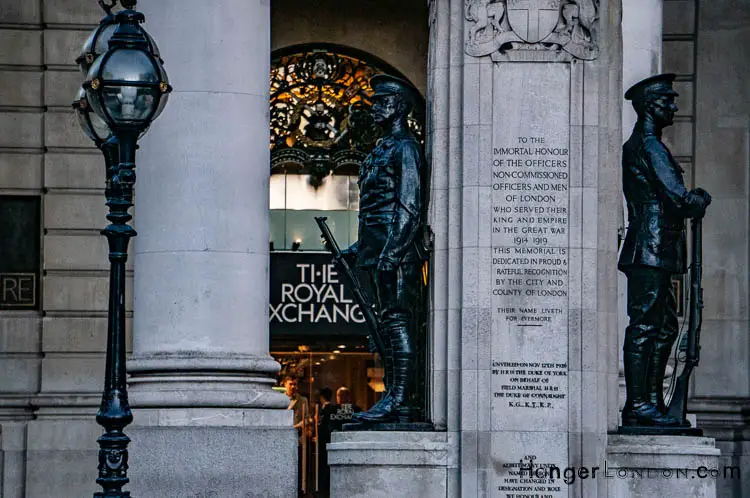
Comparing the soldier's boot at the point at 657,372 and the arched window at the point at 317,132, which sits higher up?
the arched window at the point at 317,132

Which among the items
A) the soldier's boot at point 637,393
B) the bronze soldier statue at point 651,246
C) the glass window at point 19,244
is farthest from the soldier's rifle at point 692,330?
the glass window at point 19,244

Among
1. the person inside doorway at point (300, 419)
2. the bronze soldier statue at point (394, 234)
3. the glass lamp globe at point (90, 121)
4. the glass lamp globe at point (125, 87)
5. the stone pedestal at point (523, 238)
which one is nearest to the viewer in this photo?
the glass lamp globe at point (125, 87)

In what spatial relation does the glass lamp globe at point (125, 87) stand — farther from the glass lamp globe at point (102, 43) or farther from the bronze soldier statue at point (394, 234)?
the bronze soldier statue at point (394, 234)

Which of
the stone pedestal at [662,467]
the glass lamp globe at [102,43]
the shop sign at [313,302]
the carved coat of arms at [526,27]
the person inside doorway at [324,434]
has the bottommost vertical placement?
the person inside doorway at [324,434]

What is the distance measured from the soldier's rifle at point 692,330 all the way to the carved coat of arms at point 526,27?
234cm

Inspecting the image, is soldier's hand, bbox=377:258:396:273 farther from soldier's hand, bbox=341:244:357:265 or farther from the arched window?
the arched window

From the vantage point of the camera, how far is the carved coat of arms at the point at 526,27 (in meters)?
22.1

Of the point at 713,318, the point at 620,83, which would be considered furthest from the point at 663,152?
the point at 713,318

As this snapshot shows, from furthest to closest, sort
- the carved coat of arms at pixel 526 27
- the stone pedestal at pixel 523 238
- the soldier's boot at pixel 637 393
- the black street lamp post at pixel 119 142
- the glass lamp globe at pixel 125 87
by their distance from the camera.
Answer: the soldier's boot at pixel 637 393 < the carved coat of arms at pixel 526 27 < the stone pedestal at pixel 523 238 < the glass lamp globe at pixel 125 87 < the black street lamp post at pixel 119 142

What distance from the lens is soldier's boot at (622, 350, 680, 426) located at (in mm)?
22516

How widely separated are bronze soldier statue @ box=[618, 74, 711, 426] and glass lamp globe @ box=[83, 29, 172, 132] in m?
6.97

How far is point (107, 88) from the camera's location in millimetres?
17156

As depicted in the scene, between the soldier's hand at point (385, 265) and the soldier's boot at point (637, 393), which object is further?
the soldier's boot at point (637, 393)

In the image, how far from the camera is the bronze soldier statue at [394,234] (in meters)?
22.2
